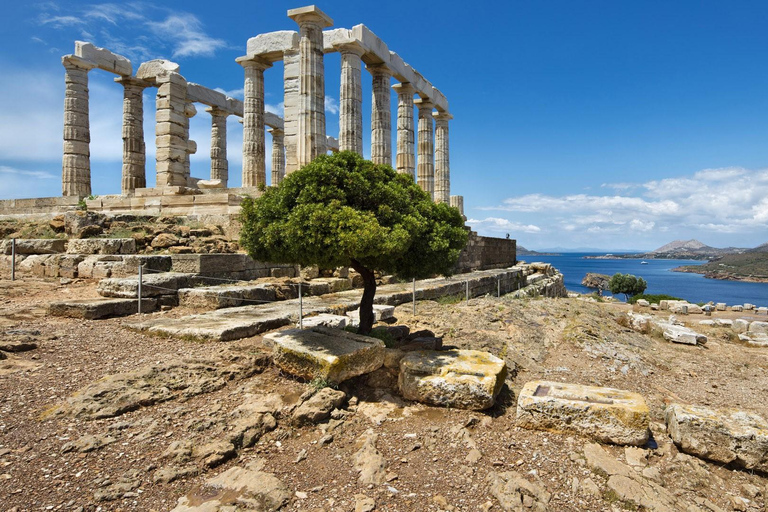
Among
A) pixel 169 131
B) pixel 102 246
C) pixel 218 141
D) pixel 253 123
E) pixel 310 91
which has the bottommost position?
pixel 102 246

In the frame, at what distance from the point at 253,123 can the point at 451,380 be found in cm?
1602

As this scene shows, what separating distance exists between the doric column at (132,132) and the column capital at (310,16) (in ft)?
30.9

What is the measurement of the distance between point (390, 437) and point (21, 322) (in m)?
6.53

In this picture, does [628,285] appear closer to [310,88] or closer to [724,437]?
[310,88]

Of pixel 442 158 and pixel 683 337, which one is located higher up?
pixel 442 158

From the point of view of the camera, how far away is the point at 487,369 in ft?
18.1

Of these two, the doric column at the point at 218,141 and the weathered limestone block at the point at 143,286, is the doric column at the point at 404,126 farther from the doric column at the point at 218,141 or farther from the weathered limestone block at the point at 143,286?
the weathered limestone block at the point at 143,286

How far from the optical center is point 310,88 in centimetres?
1540

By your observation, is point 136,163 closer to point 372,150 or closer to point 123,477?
point 372,150

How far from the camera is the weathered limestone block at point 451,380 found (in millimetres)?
5164

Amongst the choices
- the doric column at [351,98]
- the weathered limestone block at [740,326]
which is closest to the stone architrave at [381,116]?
A: the doric column at [351,98]

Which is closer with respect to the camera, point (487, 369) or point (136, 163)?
point (487, 369)

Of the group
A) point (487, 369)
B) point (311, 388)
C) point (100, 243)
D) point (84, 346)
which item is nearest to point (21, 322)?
point (84, 346)

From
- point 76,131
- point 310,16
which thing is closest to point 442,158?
point 310,16
